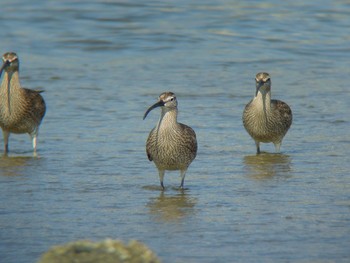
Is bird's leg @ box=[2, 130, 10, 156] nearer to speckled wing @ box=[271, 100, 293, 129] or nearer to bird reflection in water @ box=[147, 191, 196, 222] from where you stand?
bird reflection in water @ box=[147, 191, 196, 222]

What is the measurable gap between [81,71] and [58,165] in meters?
7.29

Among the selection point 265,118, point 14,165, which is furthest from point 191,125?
point 14,165

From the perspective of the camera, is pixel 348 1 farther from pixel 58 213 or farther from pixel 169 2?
pixel 58 213

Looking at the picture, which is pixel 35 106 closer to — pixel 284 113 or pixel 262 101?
pixel 262 101

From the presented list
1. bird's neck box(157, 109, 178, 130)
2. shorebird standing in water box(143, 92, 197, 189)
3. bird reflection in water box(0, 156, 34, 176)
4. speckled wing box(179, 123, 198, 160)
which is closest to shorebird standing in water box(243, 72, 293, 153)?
speckled wing box(179, 123, 198, 160)

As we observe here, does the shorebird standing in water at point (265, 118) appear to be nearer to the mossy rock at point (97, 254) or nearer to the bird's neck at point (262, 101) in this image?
the bird's neck at point (262, 101)

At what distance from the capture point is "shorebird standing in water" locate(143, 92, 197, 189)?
38.1ft

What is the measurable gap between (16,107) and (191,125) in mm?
2663

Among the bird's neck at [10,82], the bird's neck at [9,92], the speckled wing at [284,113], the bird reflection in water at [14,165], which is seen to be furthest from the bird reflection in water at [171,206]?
the bird's neck at [10,82]

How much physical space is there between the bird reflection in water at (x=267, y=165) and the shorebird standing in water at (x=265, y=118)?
0.87ft

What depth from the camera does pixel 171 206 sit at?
10977 millimetres

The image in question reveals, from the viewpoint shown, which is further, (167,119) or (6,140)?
(6,140)

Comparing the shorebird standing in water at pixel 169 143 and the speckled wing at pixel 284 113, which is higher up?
the shorebird standing in water at pixel 169 143

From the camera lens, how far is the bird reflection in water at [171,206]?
10.4 m
